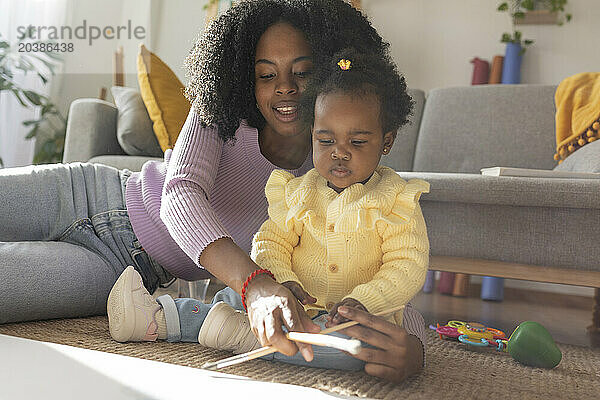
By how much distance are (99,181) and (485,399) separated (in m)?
1.00

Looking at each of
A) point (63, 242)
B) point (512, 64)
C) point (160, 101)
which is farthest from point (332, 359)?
point (512, 64)

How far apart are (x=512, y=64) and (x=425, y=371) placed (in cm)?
216

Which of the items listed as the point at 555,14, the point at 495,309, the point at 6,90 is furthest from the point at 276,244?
the point at 6,90

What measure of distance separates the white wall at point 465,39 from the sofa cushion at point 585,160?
1145 millimetres

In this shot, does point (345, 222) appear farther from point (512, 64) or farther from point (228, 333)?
point (512, 64)

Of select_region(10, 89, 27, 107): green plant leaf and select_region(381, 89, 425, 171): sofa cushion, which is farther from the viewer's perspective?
select_region(10, 89, 27, 107): green plant leaf

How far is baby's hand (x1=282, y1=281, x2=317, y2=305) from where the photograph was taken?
938 mm

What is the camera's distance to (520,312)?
2.21 m

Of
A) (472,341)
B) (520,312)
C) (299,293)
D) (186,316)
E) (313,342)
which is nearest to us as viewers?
(313,342)

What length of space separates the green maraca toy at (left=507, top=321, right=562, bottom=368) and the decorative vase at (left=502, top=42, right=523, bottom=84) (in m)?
1.92

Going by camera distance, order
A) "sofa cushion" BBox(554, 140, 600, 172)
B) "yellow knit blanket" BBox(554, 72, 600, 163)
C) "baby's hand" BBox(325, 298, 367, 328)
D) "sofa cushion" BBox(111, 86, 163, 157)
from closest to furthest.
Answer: "baby's hand" BBox(325, 298, 367, 328) → "sofa cushion" BBox(554, 140, 600, 172) → "yellow knit blanket" BBox(554, 72, 600, 163) → "sofa cushion" BBox(111, 86, 163, 157)

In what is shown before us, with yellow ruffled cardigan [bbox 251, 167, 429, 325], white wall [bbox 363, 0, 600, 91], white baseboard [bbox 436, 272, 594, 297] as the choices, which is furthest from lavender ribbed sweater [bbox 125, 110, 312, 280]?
white wall [bbox 363, 0, 600, 91]

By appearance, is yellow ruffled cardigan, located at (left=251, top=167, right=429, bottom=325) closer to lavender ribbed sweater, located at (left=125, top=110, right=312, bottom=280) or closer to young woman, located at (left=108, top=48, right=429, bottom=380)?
young woman, located at (left=108, top=48, right=429, bottom=380)

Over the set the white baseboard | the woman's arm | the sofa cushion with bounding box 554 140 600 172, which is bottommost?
the white baseboard
